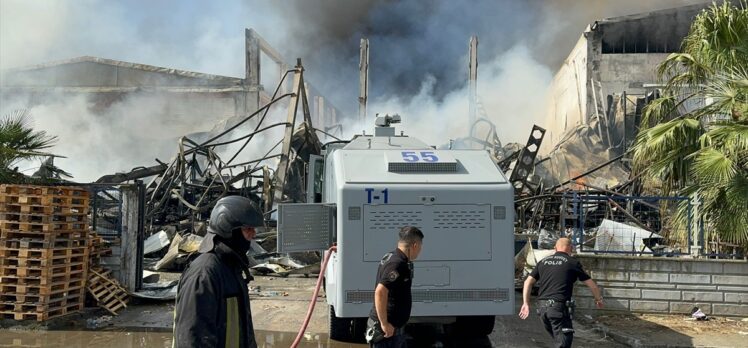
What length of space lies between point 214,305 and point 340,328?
13.7ft

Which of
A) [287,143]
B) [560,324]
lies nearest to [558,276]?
[560,324]

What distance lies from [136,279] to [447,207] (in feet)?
16.2

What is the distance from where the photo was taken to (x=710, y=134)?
24.0 feet

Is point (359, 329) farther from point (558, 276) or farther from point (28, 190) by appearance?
point (28, 190)

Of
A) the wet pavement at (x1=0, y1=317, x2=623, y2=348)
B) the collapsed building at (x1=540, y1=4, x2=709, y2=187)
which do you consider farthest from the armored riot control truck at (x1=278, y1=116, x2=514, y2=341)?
the collapsed building at (x1=540, y1=4, x2=709, y2=187)

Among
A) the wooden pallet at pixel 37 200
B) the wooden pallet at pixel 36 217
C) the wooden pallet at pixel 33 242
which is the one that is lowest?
the wooden pallet at pixel 33 242

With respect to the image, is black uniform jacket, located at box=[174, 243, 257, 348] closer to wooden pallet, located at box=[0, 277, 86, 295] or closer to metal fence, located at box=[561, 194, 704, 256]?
wooden pallet, located at box=[0, 277, 86, 295]

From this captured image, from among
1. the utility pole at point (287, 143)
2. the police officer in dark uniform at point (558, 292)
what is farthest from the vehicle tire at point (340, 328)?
the utility pole at point (287, 143)

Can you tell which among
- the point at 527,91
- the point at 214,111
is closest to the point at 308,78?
the point at 214,111

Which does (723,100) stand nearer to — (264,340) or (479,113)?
(264,340)

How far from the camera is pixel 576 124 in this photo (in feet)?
72.8

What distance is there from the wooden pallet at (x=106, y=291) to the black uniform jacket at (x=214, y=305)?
19.5 ft

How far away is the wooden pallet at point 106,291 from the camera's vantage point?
26.1ft

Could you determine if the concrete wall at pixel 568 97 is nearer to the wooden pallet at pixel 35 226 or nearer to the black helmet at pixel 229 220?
the wooden pallet at pixel 35 226
